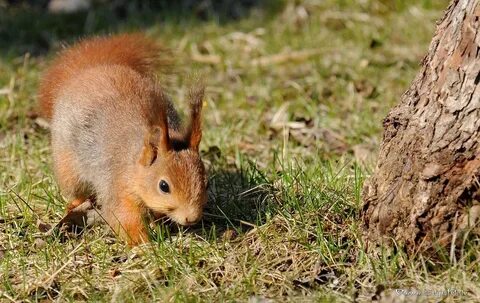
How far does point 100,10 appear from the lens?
6.82m

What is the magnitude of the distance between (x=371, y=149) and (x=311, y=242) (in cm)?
129

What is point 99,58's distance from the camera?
12.8ft

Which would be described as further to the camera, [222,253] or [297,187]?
[297,187]

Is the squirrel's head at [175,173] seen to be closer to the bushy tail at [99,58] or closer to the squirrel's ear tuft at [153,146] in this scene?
the squirrel's ear tuft at [153,146]

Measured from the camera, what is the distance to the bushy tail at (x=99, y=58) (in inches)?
153

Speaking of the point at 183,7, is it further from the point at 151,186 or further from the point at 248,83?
the point at 151,186

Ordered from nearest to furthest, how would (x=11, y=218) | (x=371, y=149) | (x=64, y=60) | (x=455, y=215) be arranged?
(x=455, y=215) < (x=11, y=218) < (x=64, y=60) < (x=371, y=149)

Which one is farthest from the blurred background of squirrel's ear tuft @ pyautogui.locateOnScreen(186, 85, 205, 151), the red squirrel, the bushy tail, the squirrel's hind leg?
squirrel's ear tuft @ pyautogui.locateOnScreen(186, 85, 205, 151)

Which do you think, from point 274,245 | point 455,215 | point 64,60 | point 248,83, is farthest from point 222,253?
point 248,83

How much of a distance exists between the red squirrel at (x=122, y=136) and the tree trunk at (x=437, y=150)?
0.67 m

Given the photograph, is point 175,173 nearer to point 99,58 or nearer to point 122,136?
point 122,136

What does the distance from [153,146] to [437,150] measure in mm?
1051

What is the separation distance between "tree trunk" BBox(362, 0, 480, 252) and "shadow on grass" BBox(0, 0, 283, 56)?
3.60 m

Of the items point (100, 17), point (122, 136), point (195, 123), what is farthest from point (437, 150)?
point (100, 17)
